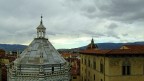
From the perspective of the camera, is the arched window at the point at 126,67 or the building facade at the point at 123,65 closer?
the building facade at the point at 123,65

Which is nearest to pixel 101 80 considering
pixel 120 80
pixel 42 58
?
pixel 120 80

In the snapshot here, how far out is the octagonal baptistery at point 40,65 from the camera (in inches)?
1470

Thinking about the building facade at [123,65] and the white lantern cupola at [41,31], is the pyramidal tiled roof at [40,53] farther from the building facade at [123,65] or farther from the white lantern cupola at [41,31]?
the building facade at [123,65]

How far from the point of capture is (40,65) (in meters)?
37.3

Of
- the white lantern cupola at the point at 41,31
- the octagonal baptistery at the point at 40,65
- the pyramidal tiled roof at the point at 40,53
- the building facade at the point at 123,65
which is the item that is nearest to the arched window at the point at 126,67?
the building facade at the point at 123,65

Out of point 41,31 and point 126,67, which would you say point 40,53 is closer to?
point 41,31

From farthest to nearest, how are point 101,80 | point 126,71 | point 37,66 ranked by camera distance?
point 101,80 < point 126,71 < point 37,66

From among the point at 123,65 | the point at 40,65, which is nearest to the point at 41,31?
the point at 40,65

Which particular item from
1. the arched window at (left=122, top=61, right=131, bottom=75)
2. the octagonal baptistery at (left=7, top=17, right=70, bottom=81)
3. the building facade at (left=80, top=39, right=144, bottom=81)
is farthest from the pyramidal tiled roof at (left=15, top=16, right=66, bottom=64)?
the arched window at (left=122, top=61, right=131, bottom=75)

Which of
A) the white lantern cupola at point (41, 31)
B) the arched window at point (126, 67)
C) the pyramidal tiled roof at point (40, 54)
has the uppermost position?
the white lantern cupola at point (41, 31)

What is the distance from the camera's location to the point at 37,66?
3747cm

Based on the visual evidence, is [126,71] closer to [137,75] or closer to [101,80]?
[137,75]

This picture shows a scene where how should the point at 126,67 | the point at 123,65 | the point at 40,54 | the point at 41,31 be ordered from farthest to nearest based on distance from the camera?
the point at 41,31
the point at 126,67
the point at 123,65
the point at 40,54

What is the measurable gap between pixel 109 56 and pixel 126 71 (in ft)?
10.9
